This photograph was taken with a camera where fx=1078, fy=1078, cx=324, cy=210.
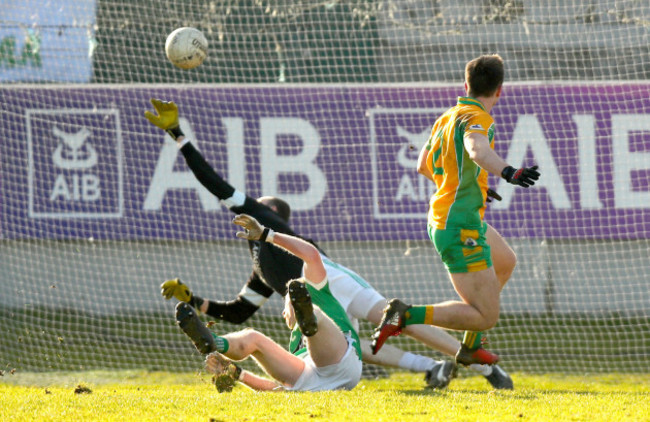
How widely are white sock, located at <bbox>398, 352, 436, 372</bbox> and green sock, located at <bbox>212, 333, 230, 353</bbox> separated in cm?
156

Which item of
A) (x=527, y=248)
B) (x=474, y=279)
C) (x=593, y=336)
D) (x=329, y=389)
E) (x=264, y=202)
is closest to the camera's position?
(x=474, y=279)

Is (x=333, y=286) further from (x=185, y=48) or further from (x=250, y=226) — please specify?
(x=185, y=48)

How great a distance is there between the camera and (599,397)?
6195 mm

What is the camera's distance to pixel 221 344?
19.9 feet

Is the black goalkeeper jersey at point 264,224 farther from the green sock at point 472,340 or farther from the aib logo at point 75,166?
the aib logo at point 75,166

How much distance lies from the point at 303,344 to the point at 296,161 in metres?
4.13

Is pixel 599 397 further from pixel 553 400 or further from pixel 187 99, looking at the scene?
pixel 187 99

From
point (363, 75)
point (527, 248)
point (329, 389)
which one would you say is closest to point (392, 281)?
point (527, 248)

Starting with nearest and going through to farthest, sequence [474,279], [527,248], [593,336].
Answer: [474,279] → [593,336] → [527,248]

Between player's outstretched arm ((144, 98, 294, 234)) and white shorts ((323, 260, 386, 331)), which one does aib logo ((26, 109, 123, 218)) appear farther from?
white shorts ((323, 260, 386, 331))

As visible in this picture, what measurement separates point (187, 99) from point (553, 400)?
19.1 ft

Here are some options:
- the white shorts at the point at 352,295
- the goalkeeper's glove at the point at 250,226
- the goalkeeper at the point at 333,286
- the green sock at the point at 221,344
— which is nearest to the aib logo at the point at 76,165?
the goalkeeper at the point at 333,286

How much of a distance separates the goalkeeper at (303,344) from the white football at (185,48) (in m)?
2.27

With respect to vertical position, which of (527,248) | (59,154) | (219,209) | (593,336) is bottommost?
(593,336)
